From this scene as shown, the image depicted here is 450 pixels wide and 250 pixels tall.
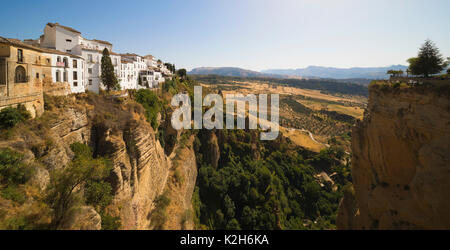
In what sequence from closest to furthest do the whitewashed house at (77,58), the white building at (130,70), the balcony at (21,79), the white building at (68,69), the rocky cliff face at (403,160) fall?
the rocky cliff face at (403,160)
the balcony at (21,79)
the white building at (68,69)
the whitewashed house at (77,58)
the white building at (130,70)

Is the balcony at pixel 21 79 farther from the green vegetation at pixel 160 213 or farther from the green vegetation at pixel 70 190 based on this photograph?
the green vegetation at pixel 160 213

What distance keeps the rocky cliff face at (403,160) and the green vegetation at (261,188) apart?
16367 millimetres

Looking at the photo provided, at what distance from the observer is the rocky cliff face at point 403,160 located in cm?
988

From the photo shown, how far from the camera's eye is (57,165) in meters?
11.7

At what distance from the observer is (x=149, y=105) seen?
2581 cm

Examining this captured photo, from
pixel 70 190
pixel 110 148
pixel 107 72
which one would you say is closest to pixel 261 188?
pixel 110 148

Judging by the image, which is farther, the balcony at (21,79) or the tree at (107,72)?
the tree at (107,72)

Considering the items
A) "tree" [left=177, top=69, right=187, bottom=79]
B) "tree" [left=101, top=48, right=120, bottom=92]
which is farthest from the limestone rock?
"tree" [left=177, top=69, right=187, bottom=79]

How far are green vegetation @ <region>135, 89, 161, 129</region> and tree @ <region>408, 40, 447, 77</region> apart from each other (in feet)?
84.1

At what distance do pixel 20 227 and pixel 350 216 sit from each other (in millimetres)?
22739

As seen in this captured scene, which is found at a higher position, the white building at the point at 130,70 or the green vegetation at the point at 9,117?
the white building at the point at 130,70

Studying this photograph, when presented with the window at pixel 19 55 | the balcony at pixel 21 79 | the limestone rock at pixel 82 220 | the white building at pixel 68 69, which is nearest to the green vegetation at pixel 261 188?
the limestone rock at pixel 82 220
